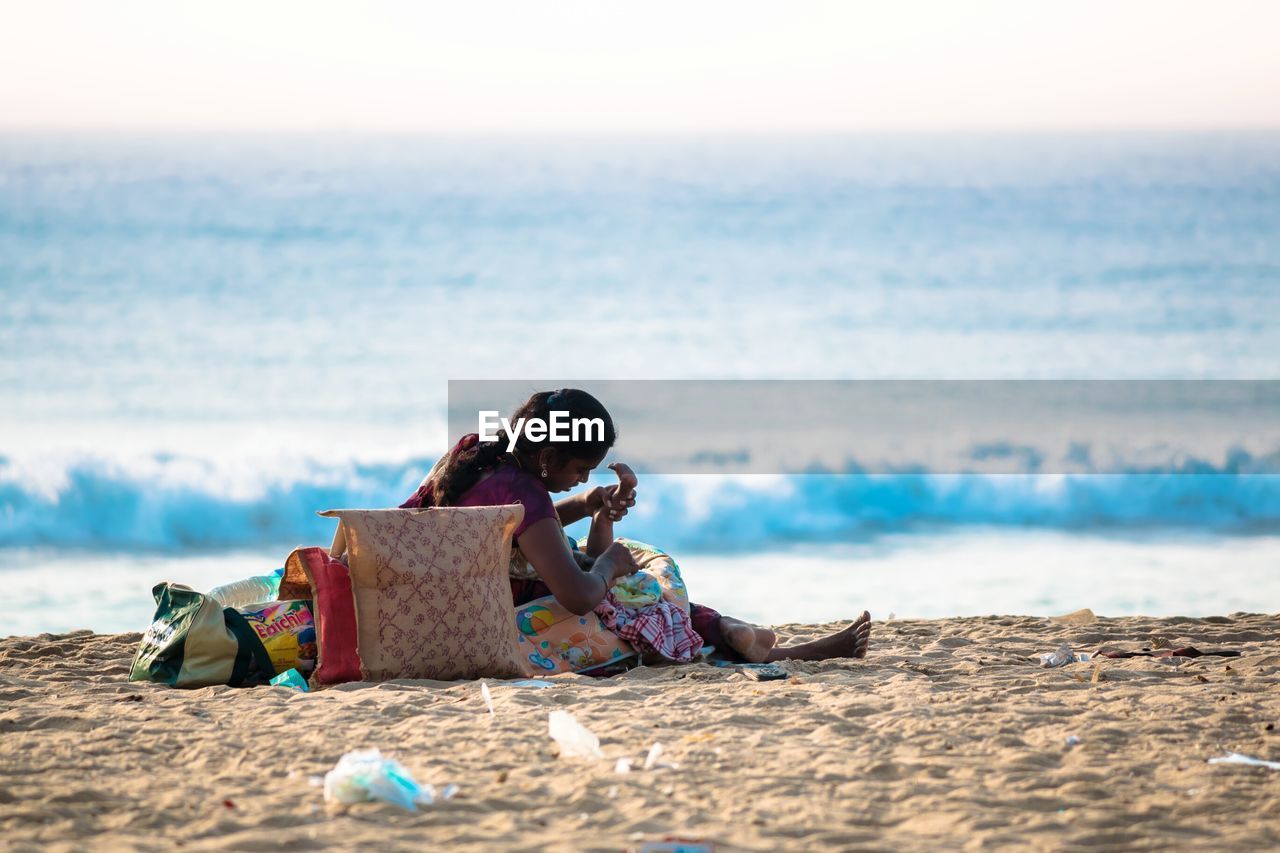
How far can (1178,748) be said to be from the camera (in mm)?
3707

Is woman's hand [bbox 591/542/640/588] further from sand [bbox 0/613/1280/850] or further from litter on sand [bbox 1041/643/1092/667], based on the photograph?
litter on sand [bbox 1041/643/1092/667]

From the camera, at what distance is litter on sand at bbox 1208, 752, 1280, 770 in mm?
3520

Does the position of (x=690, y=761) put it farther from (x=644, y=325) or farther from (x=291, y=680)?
(x=644, y=325)

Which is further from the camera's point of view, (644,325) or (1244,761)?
(644,325)

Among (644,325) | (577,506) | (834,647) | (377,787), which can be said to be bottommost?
(834,647)

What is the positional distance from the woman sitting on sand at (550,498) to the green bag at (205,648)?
0.75 metres

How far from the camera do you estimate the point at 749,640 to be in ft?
17.1

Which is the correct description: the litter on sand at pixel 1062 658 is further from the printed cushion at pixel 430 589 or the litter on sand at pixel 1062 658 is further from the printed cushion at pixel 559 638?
the printed cushion at pixel 430 589

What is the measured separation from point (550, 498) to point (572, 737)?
1.24 m

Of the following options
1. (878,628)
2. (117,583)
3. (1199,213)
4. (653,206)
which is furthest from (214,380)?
(1199,213)

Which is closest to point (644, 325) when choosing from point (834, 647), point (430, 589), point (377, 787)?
point (834, 647)

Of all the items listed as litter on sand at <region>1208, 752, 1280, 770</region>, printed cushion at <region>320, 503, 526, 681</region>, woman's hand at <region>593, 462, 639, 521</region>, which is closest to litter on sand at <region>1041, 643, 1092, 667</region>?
litter on sand at <region>1208, 752, 1280, 770</region>

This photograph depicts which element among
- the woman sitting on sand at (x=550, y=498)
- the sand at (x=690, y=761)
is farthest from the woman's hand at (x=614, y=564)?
the sand at (x=690, y=761)

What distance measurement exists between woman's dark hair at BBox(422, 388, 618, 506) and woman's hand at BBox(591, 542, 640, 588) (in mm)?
366
